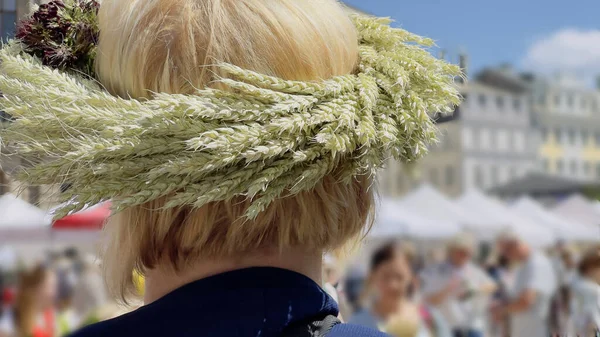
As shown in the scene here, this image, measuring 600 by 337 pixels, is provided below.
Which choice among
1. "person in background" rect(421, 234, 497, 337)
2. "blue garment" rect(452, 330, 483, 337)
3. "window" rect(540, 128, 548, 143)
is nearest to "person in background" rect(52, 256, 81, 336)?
"person in background" rect(421, 234, 497, 337)

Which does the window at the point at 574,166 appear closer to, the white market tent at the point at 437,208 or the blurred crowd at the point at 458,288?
the white market tent at the point at 437,208

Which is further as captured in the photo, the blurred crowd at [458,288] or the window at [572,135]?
the window at [572,135]

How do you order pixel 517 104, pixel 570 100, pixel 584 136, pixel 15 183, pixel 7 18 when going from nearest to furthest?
pixel 15 183, pixel 7 18, pixel 584 136, pixel 570 100, pixel 517 104

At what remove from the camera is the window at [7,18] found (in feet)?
4.02

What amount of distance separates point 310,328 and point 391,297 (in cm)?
399

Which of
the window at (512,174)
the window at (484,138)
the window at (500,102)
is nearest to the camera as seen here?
the window at (512,174)

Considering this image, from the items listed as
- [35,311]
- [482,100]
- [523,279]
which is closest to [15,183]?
[523,279]

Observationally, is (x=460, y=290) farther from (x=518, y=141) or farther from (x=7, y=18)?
(x=518, y=141)

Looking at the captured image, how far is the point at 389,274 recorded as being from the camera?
16.7 feet

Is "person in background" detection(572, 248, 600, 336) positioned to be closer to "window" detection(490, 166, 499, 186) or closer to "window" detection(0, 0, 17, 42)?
"window" detection(0, 0, 17, 42)

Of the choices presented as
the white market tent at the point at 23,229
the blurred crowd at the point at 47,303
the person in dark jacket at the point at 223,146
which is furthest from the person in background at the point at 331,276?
the white market tent at the point at 23,229

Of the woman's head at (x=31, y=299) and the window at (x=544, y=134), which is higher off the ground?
the window at (x=544, y=134)

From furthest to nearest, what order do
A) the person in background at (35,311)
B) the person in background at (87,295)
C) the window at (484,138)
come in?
1. the window at (484,138)
2. the person in background at (87,295)
3. the person in background at (35,311)

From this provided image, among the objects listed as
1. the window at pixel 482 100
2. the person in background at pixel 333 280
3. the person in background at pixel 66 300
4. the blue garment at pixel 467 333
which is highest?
the window at pixel 482 100
